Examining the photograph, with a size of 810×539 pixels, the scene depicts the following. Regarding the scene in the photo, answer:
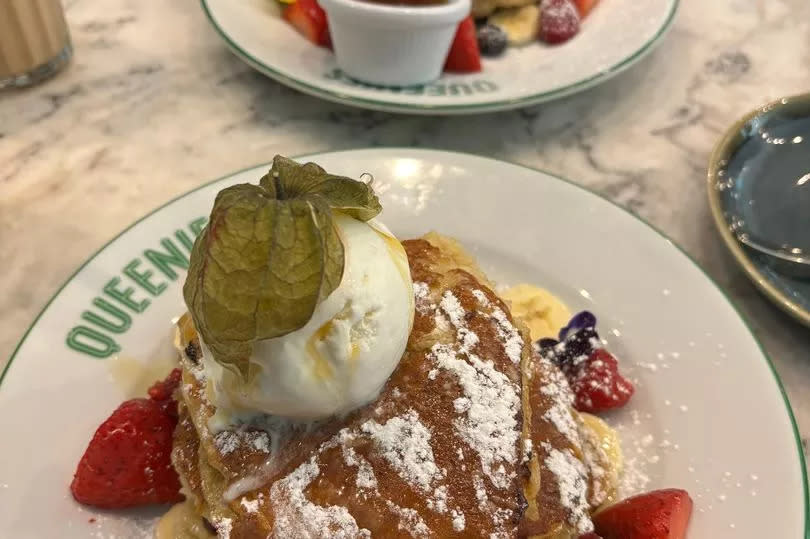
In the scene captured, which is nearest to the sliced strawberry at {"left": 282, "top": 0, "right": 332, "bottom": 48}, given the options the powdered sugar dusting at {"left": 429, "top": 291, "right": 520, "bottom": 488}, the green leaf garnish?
the powdered sugar dusting at {"left": 429, "top": 291, "right": 520, "bottom": 488}

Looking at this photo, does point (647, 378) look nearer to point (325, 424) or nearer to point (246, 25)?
point (325, 424)

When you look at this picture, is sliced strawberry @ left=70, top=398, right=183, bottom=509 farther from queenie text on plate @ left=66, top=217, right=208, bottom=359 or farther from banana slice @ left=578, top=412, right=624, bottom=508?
banana slice @ left=578, top=412, right=624, bottom=508

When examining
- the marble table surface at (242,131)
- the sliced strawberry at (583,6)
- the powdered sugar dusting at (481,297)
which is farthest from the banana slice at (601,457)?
the sliced strawberry at (583,6)

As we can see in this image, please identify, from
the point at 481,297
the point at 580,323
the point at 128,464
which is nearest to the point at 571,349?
the point at 580,323

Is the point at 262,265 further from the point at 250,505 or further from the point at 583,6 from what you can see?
the point at 583,6

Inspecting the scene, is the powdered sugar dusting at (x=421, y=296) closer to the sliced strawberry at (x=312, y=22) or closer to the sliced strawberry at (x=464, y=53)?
the sliced strawberry at (x=464, y=53)

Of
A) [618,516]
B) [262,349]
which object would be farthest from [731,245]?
[262,349]
